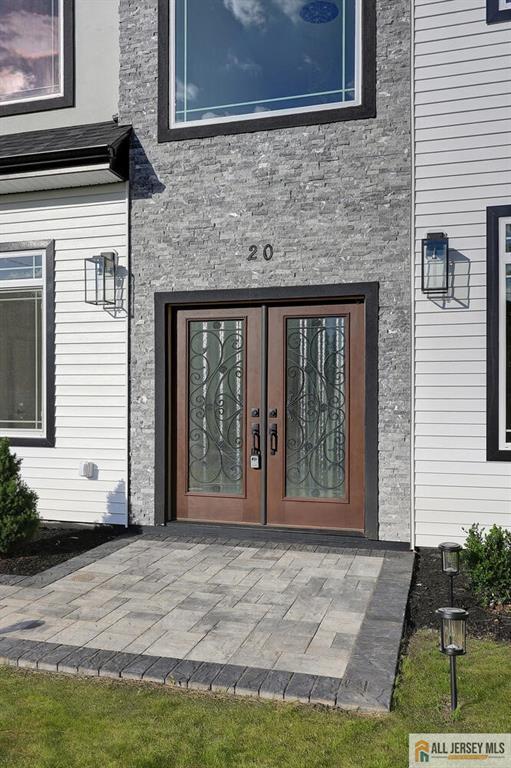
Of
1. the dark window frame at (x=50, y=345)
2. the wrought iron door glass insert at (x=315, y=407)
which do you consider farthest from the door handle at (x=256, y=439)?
the dark window frame at (x=50, y=345)

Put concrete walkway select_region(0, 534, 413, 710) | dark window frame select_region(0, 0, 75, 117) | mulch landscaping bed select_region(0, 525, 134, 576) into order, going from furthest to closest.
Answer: dark window frame select_region(0, 0, 75, 117) → mulch landscaping bed select_region(0, 525, 134, 576) → concrete walkway select_region(0, 534, 413, 710)

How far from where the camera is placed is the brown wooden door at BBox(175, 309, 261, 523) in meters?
6.05

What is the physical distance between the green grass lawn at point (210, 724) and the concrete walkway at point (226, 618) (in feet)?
0.42

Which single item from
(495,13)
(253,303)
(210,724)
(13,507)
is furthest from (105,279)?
(210,724)

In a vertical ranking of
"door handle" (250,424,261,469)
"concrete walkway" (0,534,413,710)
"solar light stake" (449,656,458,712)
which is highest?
"door handle" (250,424,261,469)

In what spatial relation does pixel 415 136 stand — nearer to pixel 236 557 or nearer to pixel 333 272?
pixel 333 272

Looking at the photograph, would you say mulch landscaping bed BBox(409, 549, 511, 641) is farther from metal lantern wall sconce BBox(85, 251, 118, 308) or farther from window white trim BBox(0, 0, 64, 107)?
window white trim BBox(0, 0, 64, 107)

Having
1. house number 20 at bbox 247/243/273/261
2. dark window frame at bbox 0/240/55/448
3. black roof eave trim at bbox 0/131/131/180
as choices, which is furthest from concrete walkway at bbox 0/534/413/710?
black roof eave trim at bbox 0/131/131/180

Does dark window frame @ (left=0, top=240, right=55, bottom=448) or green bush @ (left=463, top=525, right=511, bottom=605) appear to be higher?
dark window frame @ (left=0, top=240, right=55, bottom=448)

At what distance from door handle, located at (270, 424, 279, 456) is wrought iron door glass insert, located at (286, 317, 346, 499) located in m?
0.10

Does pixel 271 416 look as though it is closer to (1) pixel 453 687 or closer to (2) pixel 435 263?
(2) pixel 435 263

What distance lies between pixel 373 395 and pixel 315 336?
78cm

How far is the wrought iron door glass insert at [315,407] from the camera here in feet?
19.1

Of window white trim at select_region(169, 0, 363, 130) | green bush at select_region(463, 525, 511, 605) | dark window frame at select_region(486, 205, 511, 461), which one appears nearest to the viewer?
green bush at select_region(463, 525, 511, 605)
